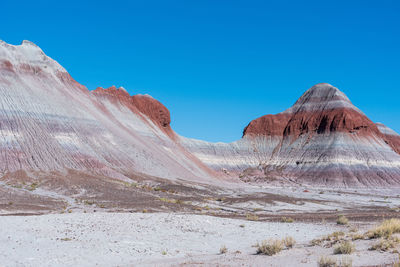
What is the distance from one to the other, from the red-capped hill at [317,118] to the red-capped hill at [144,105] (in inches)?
1200

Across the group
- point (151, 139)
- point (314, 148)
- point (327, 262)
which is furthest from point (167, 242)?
point (314, 148)

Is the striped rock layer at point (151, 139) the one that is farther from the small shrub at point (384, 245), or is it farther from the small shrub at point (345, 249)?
the small shrub at point (384, 245)

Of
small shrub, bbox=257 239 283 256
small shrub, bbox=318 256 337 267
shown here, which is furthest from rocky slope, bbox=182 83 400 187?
small shrub, bbox=318 256 337 267

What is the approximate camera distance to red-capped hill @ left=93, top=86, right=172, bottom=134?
82.4 metres

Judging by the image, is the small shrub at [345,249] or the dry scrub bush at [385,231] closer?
the small shrub at [345,249]

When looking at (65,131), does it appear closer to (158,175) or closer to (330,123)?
(158,175)

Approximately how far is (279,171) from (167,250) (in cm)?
8515

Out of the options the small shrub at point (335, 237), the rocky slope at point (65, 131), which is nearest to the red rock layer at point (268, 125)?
the rocky slope at point (65, 131)

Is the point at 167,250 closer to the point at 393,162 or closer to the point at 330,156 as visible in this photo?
the point at 330,156

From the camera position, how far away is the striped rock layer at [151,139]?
51.7m

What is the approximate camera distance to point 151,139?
73.8m

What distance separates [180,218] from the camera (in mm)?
17203

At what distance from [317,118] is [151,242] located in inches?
3917

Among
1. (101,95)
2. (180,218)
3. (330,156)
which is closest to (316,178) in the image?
(330,156)
